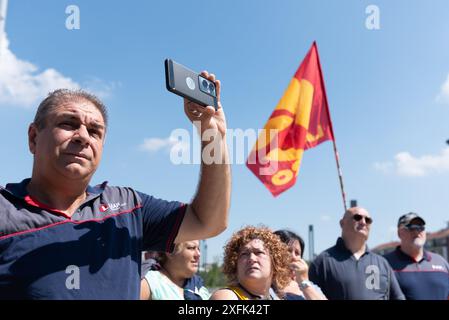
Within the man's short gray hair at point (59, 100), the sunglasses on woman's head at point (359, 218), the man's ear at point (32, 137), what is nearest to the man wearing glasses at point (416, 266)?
the sunglasses on woman's head at point (359, 218)

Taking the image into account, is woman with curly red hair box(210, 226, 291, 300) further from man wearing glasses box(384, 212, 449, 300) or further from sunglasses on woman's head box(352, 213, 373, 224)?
man wearing glasses box(384, 212, 449, 300)

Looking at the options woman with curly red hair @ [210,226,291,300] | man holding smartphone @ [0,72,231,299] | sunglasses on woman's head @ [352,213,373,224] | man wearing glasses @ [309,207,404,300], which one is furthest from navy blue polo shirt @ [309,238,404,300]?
man holding smartphone @ [0,72,231,299]

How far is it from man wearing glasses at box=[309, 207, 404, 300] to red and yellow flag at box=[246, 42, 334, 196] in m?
2.03

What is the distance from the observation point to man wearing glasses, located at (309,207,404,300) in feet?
14.5

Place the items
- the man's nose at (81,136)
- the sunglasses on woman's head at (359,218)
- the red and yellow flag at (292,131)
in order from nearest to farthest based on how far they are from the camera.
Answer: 1. the man's nose at (81,136)
2. the sunglasses on woman's head at (359,218)
3. the red and yellow flag at (292,131)

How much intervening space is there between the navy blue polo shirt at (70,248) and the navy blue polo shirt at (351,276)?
3.02 meters

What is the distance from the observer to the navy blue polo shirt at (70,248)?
155 centimetres

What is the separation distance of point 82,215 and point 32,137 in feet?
1.39

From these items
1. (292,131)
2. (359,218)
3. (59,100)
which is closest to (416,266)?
(359,218)

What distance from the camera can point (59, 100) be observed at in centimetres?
187

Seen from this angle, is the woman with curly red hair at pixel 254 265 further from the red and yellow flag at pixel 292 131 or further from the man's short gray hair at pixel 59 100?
the red and yellow flag at pixel 292 131
